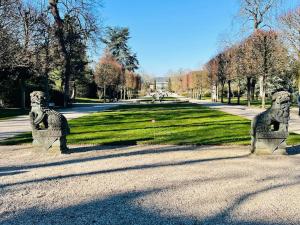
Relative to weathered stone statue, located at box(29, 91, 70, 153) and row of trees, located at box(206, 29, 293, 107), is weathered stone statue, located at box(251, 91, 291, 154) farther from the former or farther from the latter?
row of trees, located at box(206, 29, 293, 107)

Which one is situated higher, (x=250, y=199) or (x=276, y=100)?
(x=276, y=100)

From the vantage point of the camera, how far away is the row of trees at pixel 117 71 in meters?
48.7

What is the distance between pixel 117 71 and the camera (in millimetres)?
54031

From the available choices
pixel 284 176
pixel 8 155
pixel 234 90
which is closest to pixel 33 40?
pixel 8 155

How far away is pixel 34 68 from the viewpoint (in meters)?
26.3

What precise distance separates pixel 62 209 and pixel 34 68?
2287 centimetres

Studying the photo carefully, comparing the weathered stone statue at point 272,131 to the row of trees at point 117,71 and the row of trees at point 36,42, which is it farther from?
the row of trees at point 117,71

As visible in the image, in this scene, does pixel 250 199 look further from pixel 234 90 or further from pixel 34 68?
pixel 234 90

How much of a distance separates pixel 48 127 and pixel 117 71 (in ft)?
150

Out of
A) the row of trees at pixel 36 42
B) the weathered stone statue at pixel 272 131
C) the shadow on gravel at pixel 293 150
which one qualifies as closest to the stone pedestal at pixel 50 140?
the weathered stone statue at pixel 272 131

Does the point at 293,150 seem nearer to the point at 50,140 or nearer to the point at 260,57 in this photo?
the point at 50,140

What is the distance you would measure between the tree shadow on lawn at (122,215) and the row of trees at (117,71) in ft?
83.2

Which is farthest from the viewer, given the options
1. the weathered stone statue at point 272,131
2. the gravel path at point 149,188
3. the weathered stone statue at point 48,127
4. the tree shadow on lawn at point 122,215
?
the weathered stone statue at point 48,127

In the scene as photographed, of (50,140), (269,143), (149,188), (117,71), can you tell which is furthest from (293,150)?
(117,71)
